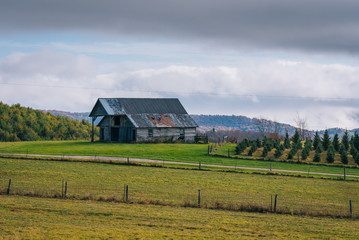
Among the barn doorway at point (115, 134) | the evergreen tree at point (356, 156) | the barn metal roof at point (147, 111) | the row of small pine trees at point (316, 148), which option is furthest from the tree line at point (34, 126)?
the evergreen tree at point (356, 156)

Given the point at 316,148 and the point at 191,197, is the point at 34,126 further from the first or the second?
the point at 191,197

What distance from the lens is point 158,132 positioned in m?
71.3

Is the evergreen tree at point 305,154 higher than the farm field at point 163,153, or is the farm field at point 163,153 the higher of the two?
the evergreen tree at point 305,154

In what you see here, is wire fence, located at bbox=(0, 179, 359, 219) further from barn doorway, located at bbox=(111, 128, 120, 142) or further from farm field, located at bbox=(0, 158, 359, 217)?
barn doorway, located at bbox=(111, 128, 120, 142)

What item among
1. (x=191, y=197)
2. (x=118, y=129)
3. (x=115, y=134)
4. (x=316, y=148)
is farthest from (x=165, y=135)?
(x=191, y=197)

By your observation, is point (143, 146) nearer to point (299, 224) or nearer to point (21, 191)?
point (21, 191)

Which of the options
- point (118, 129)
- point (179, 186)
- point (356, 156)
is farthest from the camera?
point (118, 129)

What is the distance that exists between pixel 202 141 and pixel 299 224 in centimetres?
5341

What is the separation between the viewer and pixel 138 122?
69.7m

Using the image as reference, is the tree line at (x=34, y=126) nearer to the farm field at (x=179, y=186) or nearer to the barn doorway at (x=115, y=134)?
the barn doorway at (x=115, y=134)

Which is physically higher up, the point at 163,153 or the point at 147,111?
the point at 147,111

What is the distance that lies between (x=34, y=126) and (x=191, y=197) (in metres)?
77.5

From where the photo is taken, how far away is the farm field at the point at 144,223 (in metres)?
20.0

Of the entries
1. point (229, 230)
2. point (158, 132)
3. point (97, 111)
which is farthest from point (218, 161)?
point (229, 230)
